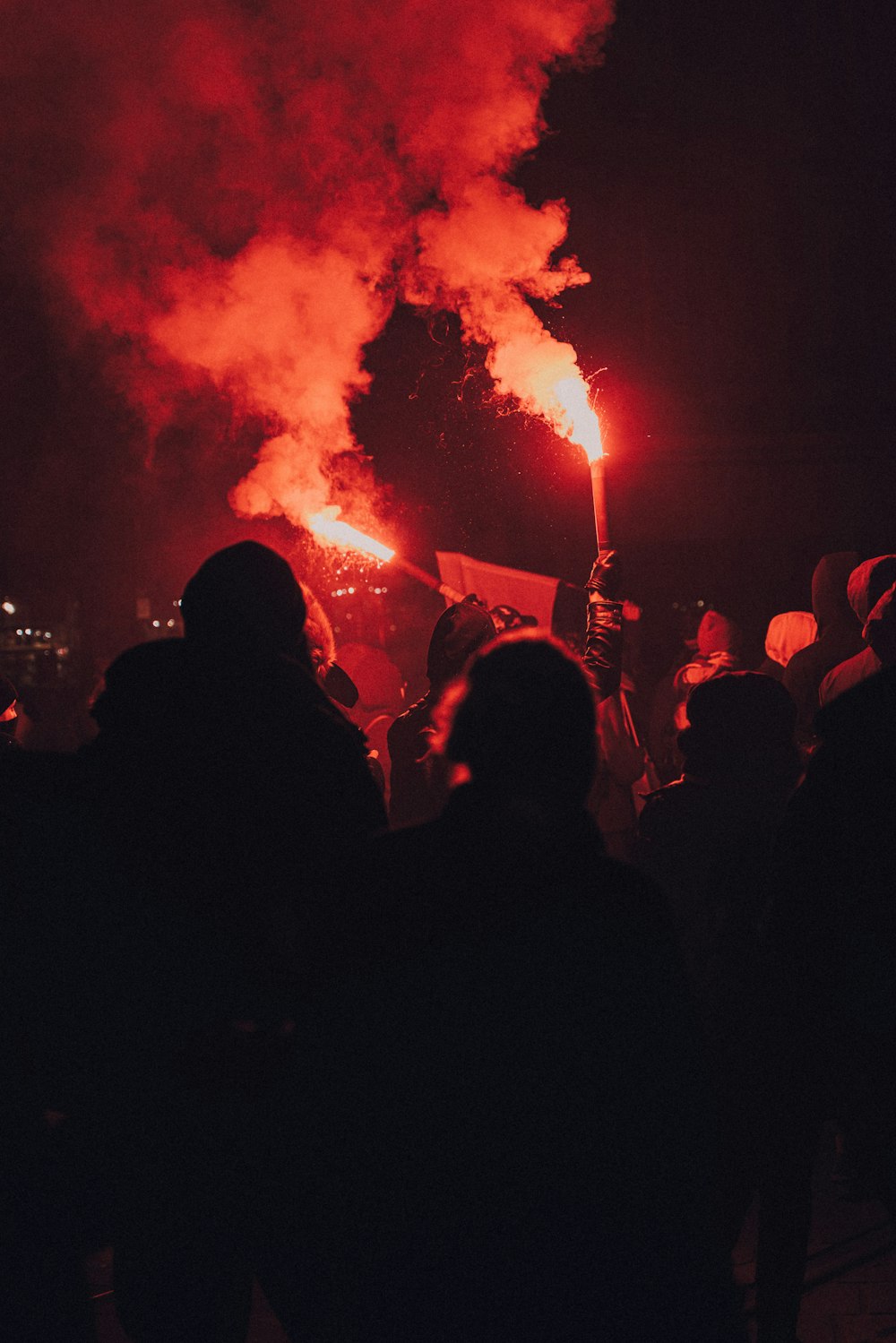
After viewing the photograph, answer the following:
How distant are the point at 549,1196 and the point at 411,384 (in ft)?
30.8

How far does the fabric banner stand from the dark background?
190 inches

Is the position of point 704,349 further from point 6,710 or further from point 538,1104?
point 538,1104

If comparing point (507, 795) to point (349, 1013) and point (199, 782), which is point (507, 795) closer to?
point (349, 1013)

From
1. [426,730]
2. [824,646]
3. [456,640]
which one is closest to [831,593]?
[824,646]

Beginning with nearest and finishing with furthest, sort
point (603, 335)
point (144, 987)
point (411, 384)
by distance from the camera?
point (144, 987), point (411, 384), point (603, 335)

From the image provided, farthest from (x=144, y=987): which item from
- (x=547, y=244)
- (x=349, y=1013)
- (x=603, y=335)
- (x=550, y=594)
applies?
(x=603, y=335)

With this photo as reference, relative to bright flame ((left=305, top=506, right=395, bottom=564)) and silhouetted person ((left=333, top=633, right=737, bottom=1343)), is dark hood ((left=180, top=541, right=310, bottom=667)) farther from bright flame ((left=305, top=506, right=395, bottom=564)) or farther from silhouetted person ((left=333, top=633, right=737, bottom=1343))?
bright flame ((left=305, top=506, right=395, bottom=564))

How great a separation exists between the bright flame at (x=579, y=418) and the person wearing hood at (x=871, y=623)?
1394 mm

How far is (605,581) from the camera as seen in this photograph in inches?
165

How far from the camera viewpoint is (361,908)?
1649mm

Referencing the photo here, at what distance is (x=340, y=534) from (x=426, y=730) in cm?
252

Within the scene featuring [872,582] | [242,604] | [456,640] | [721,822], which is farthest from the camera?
[872,582]

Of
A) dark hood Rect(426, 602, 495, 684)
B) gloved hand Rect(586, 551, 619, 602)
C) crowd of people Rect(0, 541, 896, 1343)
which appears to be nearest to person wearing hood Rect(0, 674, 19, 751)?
dark hood Rect(426, 602, 495, 684)

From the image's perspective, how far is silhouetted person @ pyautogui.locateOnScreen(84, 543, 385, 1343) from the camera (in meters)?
2.19
